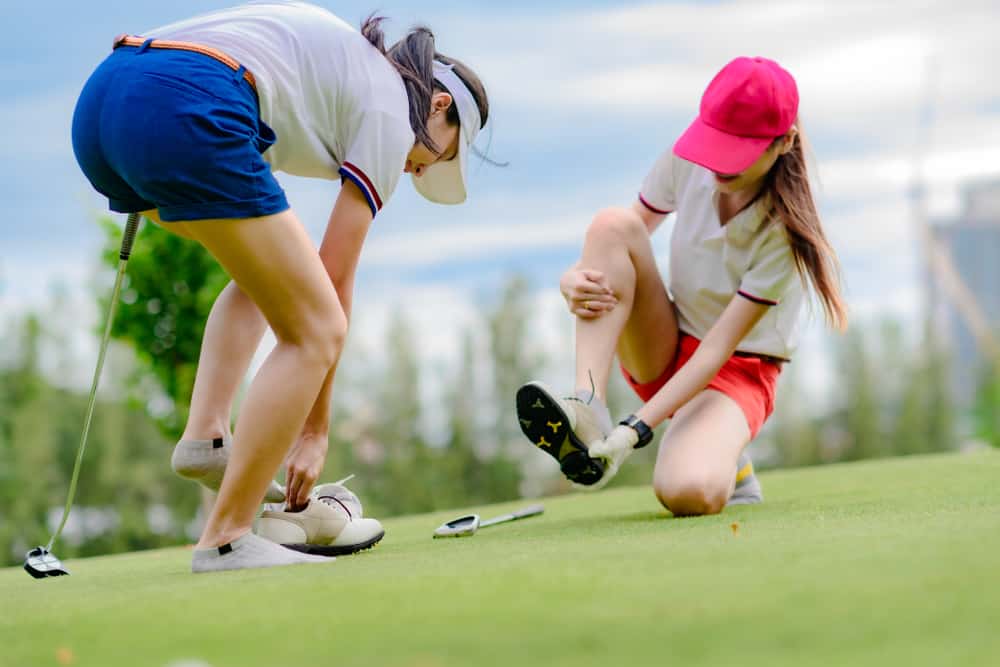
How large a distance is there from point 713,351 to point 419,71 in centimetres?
118

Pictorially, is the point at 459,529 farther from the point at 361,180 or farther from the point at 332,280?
the point at 361,180

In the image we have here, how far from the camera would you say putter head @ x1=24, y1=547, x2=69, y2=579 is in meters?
2.98

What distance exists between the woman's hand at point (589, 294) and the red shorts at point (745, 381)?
1.29 feet


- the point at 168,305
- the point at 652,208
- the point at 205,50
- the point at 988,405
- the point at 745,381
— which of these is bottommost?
the point at 988,405

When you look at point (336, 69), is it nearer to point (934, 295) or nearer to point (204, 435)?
point (204, 435)

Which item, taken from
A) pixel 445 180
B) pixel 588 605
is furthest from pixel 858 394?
pixel 588 605

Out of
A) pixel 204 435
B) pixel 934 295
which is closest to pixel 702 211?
pixel 204 435

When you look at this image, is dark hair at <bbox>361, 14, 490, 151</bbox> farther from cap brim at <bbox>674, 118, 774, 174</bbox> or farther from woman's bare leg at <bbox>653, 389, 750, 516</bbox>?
woman's bare leg at <bbox>653, 389, 750, 516</bbox>

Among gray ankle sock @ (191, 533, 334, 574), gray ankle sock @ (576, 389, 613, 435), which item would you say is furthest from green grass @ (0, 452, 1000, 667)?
gray ankle sock @ (576, 389, 613, 435)

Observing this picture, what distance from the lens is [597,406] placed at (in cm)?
321

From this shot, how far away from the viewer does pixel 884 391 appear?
13664mm

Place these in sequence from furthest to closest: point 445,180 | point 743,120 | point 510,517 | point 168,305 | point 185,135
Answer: point 168,305 → point 510,517 → point 743,120 → point 445,180 → point 185,135

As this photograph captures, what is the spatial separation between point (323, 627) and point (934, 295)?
19.6m

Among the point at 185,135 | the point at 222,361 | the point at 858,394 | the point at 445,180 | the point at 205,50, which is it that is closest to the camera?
the point at 185,135
